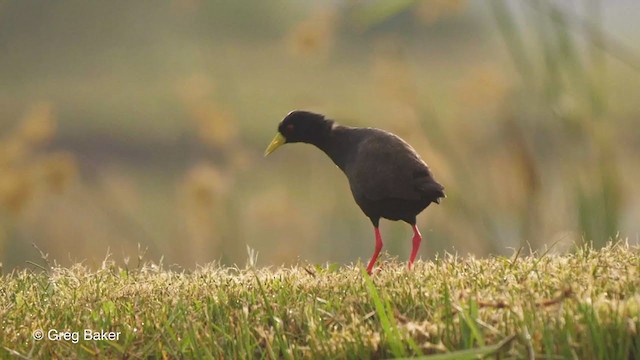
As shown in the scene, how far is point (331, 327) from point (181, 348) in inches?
19.4

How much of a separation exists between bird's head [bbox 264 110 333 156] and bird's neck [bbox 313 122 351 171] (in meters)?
0.04

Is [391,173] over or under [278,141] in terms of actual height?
under

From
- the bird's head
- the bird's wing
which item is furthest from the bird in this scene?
the bird's head

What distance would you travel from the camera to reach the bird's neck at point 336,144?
5.17m

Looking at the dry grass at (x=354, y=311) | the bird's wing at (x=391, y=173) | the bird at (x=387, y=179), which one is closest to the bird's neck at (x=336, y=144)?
the bird at (x=387, y=179)

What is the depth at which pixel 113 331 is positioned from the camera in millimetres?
3379

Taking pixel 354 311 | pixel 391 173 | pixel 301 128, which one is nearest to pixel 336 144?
pixel 301 128

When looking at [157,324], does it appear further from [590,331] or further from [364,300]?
[590,331]

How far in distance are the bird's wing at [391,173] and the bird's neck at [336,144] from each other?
0.29 metres

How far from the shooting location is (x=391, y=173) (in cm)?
468

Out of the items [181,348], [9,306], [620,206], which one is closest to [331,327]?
[181,348]

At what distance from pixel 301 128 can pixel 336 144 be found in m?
0.41

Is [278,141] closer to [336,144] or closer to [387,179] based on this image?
[336,144]

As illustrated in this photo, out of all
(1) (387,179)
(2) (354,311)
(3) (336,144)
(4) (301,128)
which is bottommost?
(2) (354,311)
